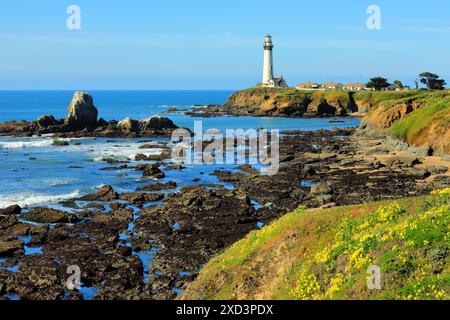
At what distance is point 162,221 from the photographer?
35.4 metres

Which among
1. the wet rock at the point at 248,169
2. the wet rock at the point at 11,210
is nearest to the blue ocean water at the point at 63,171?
the wet rock at the point at 248,169

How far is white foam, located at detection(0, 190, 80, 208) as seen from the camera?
41.0 meters

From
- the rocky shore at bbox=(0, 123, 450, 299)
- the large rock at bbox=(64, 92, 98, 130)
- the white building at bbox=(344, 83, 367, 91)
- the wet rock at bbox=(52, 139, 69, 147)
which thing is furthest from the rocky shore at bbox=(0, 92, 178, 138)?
the white building at bbox=(344, 83, 367, 91)

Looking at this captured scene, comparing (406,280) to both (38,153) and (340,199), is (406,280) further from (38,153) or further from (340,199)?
(38,153)

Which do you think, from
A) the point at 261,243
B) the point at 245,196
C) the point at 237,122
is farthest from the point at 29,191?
the point at 237,122

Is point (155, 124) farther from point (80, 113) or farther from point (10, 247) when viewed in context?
point (10, 247)

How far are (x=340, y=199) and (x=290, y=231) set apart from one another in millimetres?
21835

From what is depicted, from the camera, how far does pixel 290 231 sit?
64.8 ft

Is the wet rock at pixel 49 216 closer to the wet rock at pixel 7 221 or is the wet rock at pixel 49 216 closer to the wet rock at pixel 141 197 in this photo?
the wet rock at pixel 7 221

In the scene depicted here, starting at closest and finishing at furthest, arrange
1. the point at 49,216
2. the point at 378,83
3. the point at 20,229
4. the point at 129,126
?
the point at 20,229
the point at 49,216
the point at 129,126
the point at 378,83

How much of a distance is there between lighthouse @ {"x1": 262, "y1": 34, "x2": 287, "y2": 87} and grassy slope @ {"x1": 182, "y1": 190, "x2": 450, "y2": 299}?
144943mm

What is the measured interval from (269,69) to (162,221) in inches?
5331

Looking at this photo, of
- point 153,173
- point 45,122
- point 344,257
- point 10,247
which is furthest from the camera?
point 45,122

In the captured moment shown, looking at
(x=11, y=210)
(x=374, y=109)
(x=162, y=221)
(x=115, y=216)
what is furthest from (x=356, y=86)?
(x=11, y=210)
